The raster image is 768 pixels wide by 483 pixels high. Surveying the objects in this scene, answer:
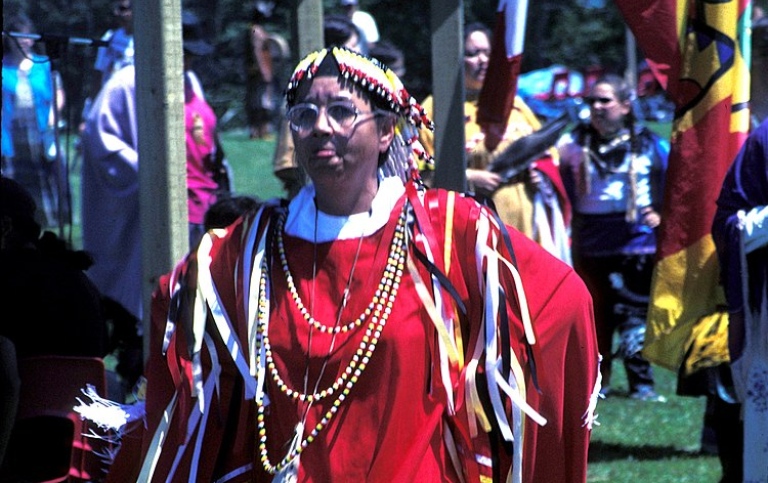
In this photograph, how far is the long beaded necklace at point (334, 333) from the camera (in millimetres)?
3279

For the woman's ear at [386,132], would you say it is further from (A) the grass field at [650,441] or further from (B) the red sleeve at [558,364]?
(A) the grass field at [650,441]

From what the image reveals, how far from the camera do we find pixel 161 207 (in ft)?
13.9

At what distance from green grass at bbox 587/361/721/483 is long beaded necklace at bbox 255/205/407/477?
3150 mm

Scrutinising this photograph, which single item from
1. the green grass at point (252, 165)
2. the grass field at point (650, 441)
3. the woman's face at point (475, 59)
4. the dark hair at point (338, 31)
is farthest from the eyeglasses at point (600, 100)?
the green grass at point (252, 165)

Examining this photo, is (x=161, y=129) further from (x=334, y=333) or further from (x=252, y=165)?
(x=252, y=165)

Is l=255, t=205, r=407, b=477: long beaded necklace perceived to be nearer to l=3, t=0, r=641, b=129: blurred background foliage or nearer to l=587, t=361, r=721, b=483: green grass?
l=587, t=361, r=721, b=483: green grass

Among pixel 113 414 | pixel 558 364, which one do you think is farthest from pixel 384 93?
pixel 113 414

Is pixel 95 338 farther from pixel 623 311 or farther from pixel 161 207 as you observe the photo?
pixel 623 311

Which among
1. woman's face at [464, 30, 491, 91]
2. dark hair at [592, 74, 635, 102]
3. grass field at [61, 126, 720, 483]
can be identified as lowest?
grass field at [61, 126, 720, 483]

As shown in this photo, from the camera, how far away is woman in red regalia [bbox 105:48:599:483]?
10.8 feet

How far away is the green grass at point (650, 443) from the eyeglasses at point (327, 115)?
3328mm

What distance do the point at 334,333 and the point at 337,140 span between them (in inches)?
17.1

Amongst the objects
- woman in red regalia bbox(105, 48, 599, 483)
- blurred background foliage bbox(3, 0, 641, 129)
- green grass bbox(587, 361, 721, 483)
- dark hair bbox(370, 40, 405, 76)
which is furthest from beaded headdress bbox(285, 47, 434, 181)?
blurred background foliage bbox(3, 0, 641, 129)

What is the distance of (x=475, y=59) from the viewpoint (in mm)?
7266
